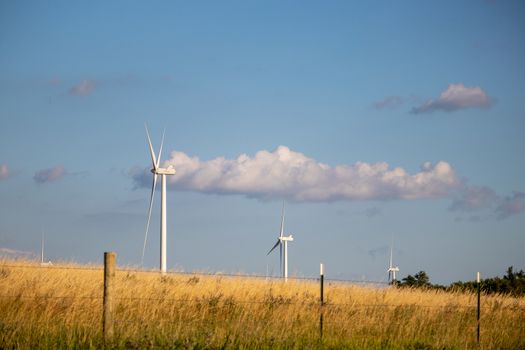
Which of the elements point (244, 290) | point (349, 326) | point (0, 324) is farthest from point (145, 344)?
point (244, 290)

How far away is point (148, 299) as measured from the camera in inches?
725

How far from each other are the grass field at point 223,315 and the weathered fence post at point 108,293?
222 mm

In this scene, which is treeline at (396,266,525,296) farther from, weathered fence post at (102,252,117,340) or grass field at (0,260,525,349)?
weathered fence post at (102,252,117,340)

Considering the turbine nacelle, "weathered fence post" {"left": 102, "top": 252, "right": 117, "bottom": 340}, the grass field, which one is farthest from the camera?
the turbine nacelle

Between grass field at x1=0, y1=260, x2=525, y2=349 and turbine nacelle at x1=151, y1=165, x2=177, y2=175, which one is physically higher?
turbine nacelle at x1=151, y1=165, x2=177, y2=175

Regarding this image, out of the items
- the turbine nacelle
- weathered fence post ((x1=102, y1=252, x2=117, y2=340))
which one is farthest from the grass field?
the turbine nacelle

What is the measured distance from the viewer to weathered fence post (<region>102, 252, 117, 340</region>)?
12.9 meters

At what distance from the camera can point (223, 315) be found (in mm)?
18484

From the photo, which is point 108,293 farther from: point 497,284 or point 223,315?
point 497,284

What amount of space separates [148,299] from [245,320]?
2353 millimetres

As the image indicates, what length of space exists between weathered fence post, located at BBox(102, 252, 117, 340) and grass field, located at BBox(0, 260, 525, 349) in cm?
22

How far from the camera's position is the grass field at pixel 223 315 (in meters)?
13.8

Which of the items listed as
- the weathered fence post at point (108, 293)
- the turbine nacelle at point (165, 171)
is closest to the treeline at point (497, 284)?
the turbine nacelle at point (165, 171)

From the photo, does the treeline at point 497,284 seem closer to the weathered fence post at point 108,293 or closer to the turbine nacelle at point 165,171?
the turbine nacelle at point 165,171
